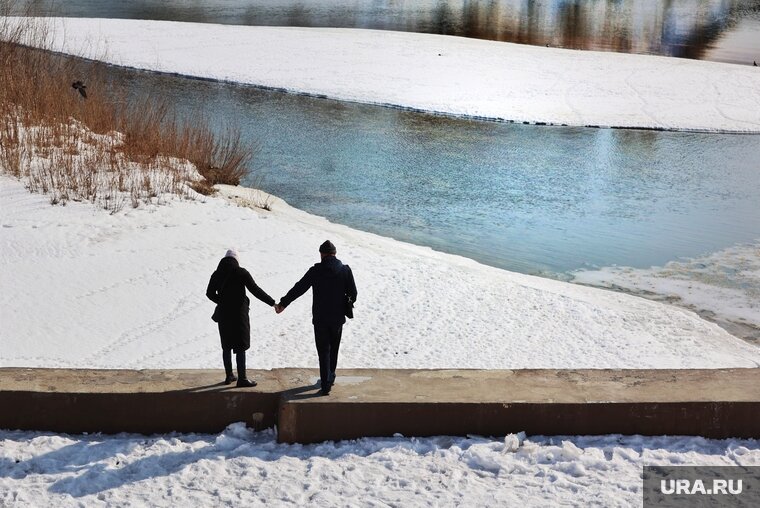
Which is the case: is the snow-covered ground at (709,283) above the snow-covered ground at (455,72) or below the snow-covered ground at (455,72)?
below

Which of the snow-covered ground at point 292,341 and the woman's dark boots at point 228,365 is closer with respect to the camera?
the snow-covered ground at point 292,341

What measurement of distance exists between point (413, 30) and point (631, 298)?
26.9 metres

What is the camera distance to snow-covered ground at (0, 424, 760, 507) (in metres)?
5.20

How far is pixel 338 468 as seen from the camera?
5531mm

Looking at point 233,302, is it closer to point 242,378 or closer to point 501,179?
point 242,378

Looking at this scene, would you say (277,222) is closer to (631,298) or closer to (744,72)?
(631,298)

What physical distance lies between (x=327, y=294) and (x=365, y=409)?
762 mm

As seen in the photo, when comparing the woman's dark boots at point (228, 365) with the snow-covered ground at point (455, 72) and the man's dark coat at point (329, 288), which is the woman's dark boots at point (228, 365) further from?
the snow-covered ground at point (455, 72)

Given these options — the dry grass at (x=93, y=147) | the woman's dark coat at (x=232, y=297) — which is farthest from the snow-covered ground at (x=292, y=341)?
the woman's dark coat at (x=232, y=297)

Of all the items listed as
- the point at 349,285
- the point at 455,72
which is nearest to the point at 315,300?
the point at 349,285

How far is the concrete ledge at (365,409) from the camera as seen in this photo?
586 centimetres

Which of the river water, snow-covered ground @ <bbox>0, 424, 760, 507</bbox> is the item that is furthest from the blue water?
snow-covered ground @ <bbox>0, 424, 760, 507</bbox>

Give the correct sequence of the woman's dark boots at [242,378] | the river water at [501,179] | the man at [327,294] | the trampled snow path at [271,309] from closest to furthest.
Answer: the man at [327,294] → the woman's dark boots at [242,378] → the trampled snow path at [271,309] → the river water at [501,179]

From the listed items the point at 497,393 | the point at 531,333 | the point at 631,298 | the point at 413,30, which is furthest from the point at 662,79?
the point at 497,393
